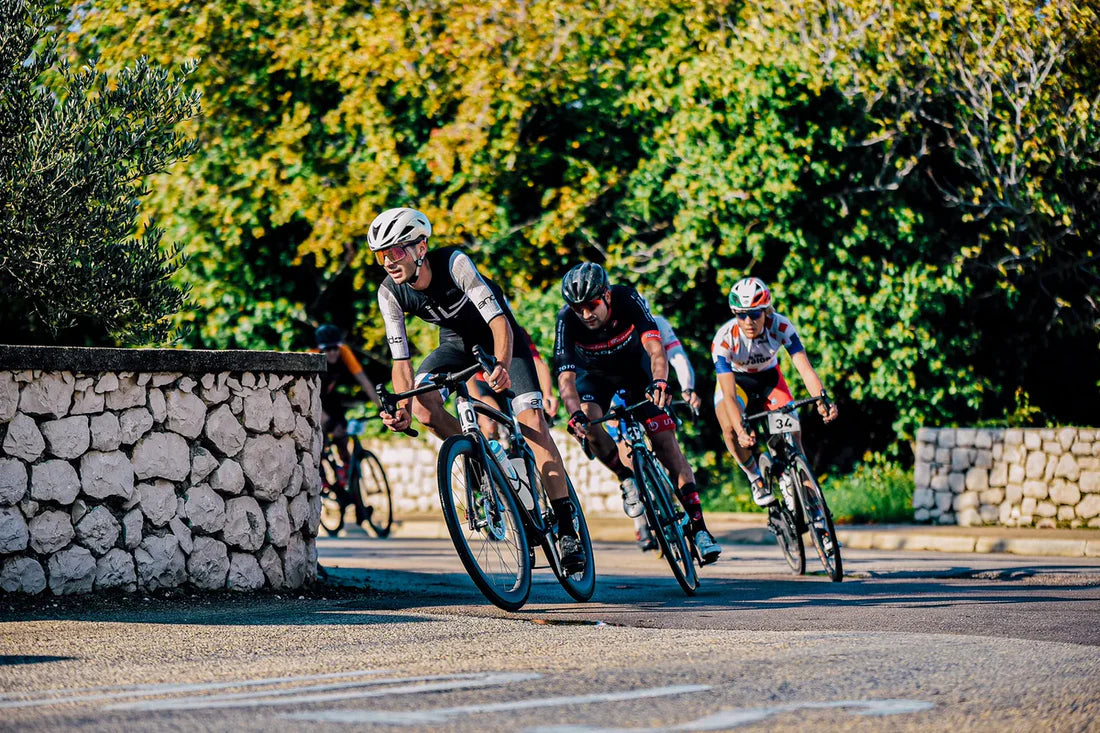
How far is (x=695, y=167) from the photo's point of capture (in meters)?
17.8

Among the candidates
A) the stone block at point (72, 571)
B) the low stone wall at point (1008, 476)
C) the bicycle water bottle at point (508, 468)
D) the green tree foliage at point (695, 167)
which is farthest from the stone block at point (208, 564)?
the low stone wall at point (1008, 476)

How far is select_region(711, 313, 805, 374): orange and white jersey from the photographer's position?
10539 millimetres

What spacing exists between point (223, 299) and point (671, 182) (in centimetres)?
667

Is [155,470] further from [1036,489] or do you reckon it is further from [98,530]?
[1036,489]

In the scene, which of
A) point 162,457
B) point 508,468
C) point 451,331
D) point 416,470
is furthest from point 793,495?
point 416,470

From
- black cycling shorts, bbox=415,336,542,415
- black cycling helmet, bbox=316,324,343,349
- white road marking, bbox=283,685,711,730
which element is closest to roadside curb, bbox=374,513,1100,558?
black cycling helmet, bbox=316,324,343,349

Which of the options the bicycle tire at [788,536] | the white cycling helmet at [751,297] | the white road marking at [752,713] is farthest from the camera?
the bicycle tire at [788,536]

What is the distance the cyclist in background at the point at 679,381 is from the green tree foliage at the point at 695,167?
7.19 metres

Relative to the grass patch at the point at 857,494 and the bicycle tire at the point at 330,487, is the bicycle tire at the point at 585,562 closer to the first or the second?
the bicycle tire at the point at 330,487

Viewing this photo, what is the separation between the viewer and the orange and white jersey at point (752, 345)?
10.5 metres

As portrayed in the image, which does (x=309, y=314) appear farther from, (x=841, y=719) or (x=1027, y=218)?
(x=841, y=719)

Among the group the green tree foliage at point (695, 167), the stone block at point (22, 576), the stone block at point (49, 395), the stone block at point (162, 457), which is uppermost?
the green tree foliage at point (695, 167)

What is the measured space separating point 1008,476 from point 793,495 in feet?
23.1

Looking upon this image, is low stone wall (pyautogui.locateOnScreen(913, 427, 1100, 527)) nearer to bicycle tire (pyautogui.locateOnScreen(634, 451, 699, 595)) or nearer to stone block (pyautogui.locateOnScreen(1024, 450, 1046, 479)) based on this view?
stone block (pyautogui.locateOnScreen(1024, 450, 1046, 479))
